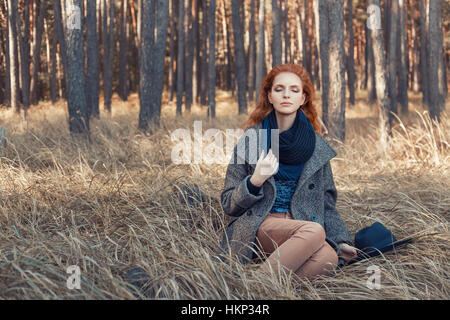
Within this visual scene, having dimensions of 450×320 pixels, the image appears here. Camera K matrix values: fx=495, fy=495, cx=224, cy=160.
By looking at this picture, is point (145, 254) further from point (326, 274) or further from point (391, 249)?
point (391, 249)

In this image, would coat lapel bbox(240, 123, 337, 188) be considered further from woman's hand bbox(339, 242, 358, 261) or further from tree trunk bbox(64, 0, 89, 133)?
tree trunk bbox(64, 0, 89, 133)

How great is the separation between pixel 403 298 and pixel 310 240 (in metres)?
0.54

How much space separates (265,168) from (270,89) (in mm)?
641

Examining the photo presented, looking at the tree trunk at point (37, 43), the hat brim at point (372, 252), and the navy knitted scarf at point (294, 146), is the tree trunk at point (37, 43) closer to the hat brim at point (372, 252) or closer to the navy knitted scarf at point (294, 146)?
the navy knitted scarf at point (294, 146)

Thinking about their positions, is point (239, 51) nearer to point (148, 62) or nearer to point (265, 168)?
point (148, 62)

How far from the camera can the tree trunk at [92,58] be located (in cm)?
1160

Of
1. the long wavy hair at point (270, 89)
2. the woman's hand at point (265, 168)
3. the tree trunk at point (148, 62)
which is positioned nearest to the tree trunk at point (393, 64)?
the tree trunk at point (148, 62)

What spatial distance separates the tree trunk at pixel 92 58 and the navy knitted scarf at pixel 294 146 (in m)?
9.19

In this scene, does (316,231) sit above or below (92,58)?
below

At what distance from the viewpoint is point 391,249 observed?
3189 millimetres

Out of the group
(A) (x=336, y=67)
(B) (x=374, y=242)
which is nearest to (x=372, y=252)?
(B) (x=374, y=242)

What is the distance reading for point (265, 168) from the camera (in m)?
2.60
